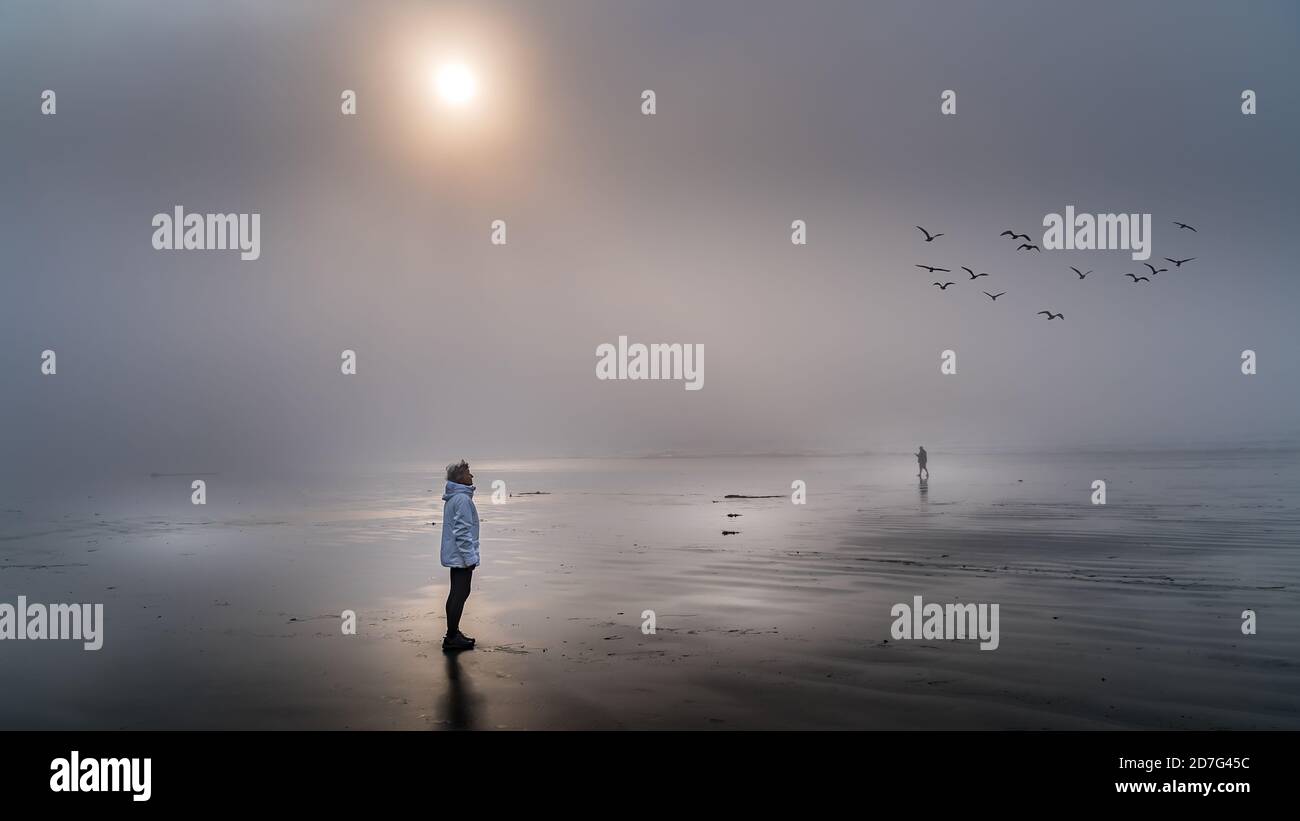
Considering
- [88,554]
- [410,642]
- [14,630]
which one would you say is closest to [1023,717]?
[410,642]

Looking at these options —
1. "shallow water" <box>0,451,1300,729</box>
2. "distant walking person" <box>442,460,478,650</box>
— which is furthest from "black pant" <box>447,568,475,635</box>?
"shallow water" <box>0,451,1300,729</box>

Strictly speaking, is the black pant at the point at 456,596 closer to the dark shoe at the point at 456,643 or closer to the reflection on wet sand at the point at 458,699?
the dark shoe at the point at 456,643

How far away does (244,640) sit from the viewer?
38.9 ft

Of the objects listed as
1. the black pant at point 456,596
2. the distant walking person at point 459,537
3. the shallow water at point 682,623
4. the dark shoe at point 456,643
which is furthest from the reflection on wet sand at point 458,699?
the distant walking person at point 459,537

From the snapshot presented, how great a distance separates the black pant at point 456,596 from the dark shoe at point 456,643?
8 centimetres

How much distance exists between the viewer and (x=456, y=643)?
36.5 feet

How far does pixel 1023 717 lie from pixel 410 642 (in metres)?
7.38

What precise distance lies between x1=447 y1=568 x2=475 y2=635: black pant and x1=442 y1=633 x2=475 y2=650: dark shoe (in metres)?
0.08

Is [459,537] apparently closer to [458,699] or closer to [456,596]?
[456,596]

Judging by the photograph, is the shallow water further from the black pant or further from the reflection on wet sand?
the black pant

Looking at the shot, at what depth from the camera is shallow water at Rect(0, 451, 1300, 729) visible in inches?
335

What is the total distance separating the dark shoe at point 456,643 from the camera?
36.4 feet

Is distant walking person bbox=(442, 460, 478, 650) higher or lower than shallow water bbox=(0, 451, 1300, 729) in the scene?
higher
